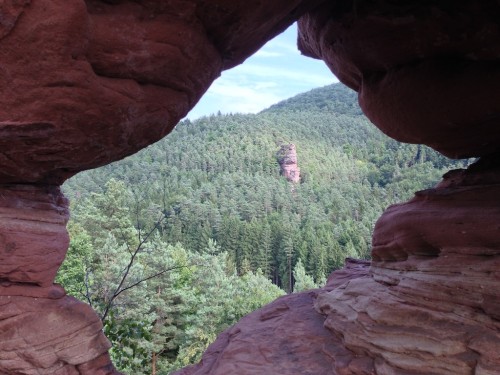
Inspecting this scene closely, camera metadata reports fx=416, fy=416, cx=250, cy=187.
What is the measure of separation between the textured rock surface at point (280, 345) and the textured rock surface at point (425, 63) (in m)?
3.17

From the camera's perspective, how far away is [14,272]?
17.8 ft

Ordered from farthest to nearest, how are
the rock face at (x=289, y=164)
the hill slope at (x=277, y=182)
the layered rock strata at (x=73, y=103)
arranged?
the rock face at (x=289, y=164), the hill slope at (x=277, y=182), the layered rock strata at (x=73, y=103)

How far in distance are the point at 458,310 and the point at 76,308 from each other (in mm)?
5016

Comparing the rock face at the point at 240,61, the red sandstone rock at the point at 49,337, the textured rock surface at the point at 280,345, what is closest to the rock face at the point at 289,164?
the textured rock surface at the point at 280,345

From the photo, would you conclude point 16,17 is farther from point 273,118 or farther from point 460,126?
point 273,118

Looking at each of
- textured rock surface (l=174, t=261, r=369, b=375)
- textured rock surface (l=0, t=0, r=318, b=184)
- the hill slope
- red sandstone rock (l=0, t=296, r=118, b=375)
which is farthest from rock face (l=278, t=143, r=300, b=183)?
textured rock surface (l=0, t=0, r=318, b=184)

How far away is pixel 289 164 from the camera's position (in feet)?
460

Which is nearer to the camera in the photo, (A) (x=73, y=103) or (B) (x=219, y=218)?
(A) (x=73, y=103)

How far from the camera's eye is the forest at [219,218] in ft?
65.9

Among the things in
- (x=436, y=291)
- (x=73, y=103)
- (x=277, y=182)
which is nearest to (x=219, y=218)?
(x=277, y=182)

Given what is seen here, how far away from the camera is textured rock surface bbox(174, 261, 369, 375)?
607 centimetres

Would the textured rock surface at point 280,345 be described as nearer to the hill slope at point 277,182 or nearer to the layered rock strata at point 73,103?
the layered rock strata at point 73,103

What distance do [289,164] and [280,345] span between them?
13461cm

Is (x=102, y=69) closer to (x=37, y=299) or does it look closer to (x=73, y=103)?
(x=73, y=103)
